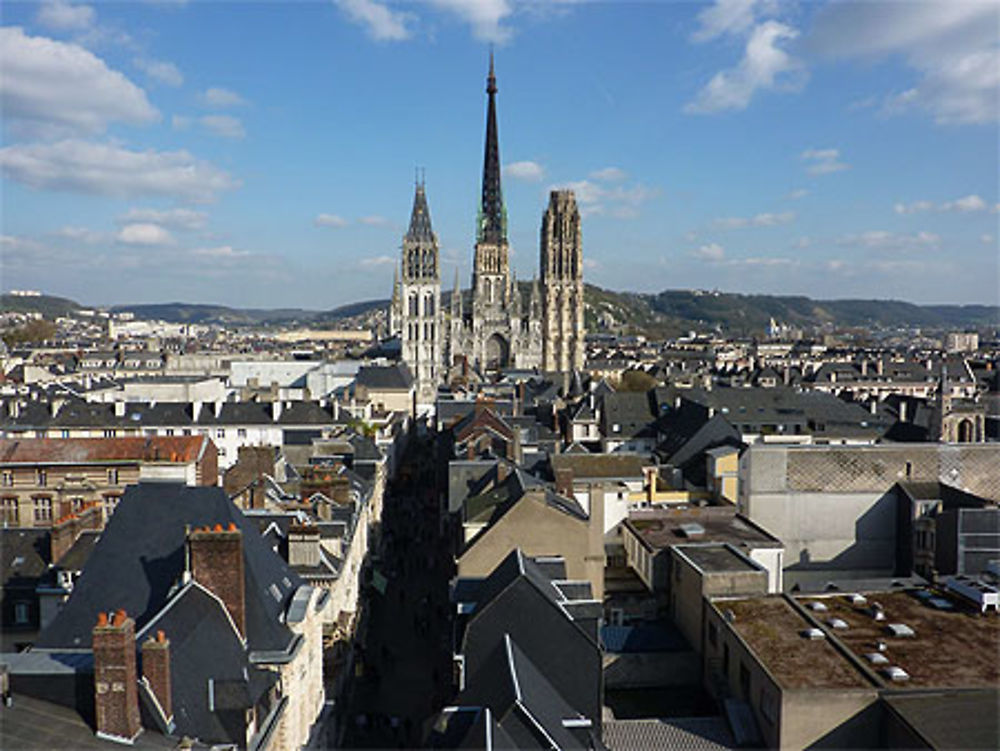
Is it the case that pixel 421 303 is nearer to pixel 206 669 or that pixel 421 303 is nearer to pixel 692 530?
pixel 692 530

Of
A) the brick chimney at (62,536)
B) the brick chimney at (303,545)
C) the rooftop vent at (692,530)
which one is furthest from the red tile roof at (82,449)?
the rooftop vent at (692,530)

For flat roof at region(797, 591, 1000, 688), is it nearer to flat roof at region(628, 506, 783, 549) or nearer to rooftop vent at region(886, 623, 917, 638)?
rooftop vent at region(886, 623, 917, 638)

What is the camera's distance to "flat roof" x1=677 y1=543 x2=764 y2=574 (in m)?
27.8

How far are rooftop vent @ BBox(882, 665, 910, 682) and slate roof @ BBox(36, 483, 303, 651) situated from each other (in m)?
13.9

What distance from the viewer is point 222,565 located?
1755cm

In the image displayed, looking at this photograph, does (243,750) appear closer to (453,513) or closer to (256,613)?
(256,613)

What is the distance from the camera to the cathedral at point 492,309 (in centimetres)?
13125

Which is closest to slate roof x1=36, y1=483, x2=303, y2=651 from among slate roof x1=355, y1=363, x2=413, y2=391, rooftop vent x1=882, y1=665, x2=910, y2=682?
rooftop vent x1=882, y1=665, x2=910, y2=682

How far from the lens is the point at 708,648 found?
25.4 m

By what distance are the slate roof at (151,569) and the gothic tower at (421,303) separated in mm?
110379

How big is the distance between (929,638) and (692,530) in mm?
12115

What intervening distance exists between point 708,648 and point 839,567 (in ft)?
53.8

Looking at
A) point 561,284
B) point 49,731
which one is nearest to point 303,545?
point 49,731

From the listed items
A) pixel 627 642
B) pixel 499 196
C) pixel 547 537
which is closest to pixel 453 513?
pixel 547 537
